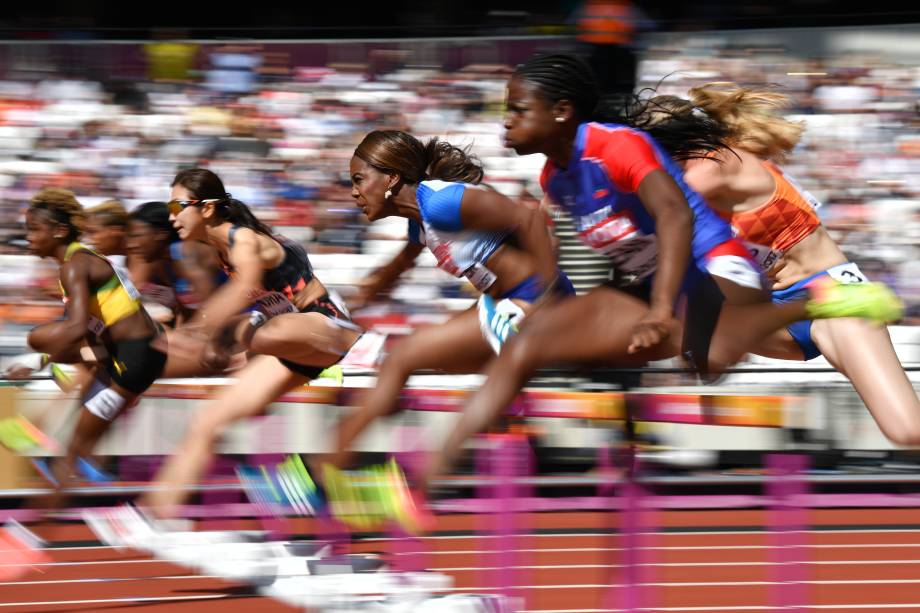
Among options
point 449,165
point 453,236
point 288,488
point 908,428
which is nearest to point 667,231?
point 453,236

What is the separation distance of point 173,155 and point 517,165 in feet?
9.71

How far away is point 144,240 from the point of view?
6.54m

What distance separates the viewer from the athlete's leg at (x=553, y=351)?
3736mm

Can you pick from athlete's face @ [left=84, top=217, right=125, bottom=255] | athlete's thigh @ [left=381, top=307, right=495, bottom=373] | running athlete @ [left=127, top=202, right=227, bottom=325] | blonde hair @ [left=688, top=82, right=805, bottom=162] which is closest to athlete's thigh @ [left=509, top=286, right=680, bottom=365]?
athlete's thigh @ [left=381, top=307, right=495, bottom=373]

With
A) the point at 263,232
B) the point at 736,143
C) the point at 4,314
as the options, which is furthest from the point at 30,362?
the point at 736,143

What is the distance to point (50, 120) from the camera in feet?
36.9

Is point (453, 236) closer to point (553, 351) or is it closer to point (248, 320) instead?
point (553, 351)

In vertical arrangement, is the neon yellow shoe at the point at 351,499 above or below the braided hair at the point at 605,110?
below

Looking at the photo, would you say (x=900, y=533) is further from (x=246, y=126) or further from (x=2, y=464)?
(x=246, y=126)

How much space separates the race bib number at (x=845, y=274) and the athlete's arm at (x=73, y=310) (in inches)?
125

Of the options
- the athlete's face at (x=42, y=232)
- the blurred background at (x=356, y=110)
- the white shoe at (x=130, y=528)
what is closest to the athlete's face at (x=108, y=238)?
the athlete's face at (x=42, y=232)

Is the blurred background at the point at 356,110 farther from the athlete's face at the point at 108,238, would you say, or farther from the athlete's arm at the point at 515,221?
the athlete's arm at the point at 515,221

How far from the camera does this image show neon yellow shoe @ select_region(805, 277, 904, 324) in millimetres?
3936

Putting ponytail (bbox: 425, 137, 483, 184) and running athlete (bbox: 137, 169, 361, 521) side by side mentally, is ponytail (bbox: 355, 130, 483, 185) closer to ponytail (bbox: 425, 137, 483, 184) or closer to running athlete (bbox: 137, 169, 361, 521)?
ponytail (bbox: 425, 137, 483, 184)
